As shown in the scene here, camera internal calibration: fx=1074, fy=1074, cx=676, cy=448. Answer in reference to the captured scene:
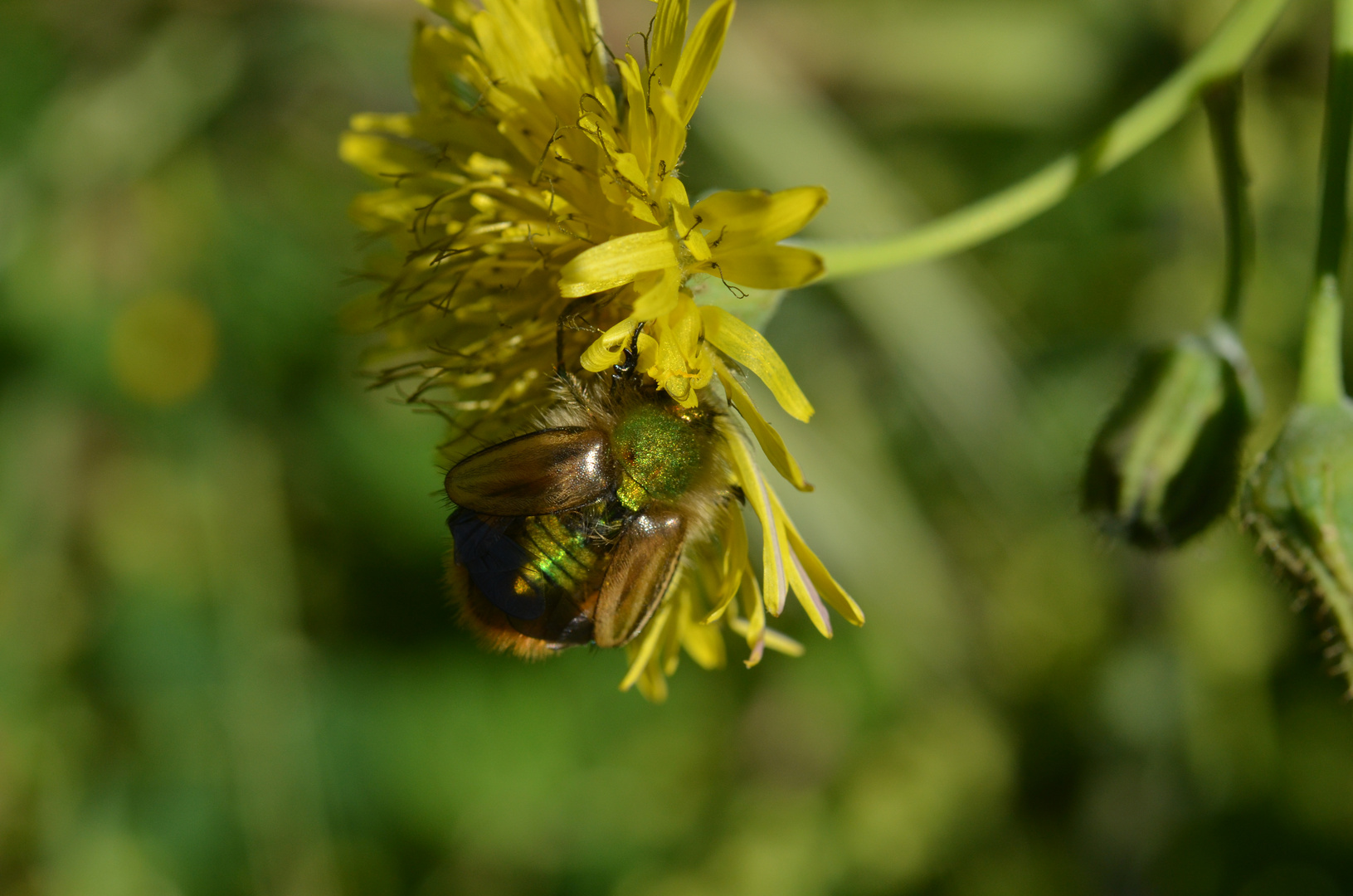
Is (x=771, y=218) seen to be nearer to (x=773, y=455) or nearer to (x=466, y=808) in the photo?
(x=773, y=455)

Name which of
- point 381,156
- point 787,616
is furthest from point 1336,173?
point 787,616

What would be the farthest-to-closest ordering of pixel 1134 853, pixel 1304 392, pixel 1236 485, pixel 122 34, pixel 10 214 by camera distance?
pixel 122 34 → pixel 10 214 → pixel 1134 853 → pixel 1236 485 → pixel 1304 392

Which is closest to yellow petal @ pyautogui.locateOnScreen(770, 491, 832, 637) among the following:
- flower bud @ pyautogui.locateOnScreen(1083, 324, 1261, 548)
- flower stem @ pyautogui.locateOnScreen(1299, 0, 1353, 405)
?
flower bud @ pyautogui.locateOnScreen(1083, 324, 1261, 548)

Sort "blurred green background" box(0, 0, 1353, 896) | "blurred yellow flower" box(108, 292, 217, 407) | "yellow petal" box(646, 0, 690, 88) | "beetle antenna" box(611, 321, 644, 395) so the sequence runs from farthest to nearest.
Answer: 1. "blurred yellow flower" box(108, 292, 217, 407)
2. "blurred green background" box(0, 0, 1353, 896)
3. "beetle antenna" box(611, 321, 644, 395)
4. "yellow petal" box(646, 0, 690, 88)

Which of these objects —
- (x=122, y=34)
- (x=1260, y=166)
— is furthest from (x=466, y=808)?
(x=1260, y=166)

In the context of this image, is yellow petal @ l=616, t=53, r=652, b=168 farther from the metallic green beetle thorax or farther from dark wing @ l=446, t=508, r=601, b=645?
dark wing @ l=446, t=508, r=601, b=645

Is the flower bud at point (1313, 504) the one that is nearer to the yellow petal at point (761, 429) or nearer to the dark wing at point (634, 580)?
the yellow petal at point (761, 429)
